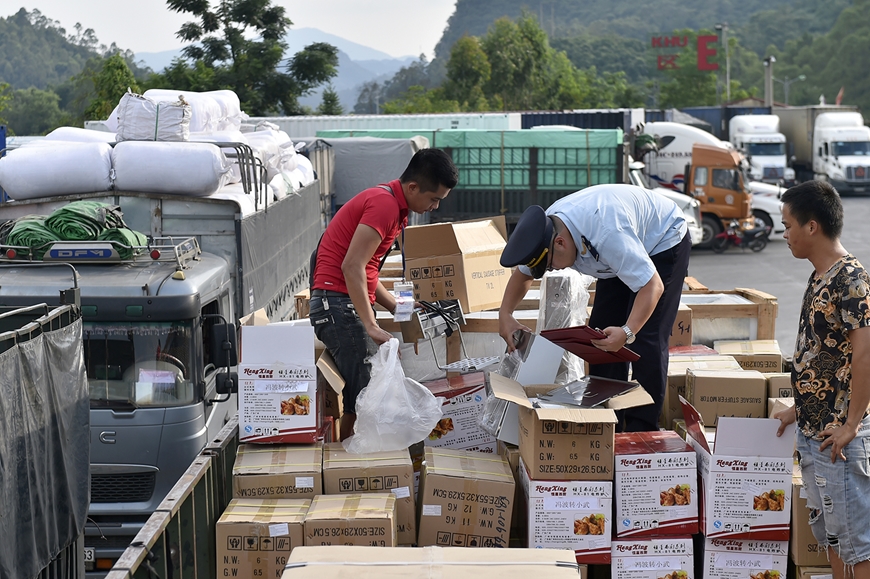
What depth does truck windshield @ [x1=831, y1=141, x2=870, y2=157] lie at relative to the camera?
37000 millimetres

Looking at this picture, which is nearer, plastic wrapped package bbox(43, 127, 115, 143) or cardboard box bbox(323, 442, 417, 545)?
cardboard box bbox(323, 442, 417, 545)

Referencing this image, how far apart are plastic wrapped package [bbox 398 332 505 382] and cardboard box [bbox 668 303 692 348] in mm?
1079

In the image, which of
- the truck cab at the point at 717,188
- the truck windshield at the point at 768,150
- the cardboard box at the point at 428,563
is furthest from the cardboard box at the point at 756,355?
the truck windshield at the point at 768,150

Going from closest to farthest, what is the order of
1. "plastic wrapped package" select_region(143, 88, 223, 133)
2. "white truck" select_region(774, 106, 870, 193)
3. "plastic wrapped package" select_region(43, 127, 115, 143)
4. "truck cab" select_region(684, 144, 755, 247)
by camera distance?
1. "plastic wrapped package" select_region(43, 127, 115, 143)
2. "plastic wrapped package" select_region(143, 88, 223, 133)
3. "truck cab" select_region(684, 144, 755, 247)
4. "white truck" select_region(774, 106, 870, 193)

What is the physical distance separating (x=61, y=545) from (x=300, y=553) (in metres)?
1.72

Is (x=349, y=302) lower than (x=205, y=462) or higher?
higher

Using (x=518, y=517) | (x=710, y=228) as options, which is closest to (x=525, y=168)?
(x=710, y=228)

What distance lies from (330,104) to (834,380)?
38.3 meters

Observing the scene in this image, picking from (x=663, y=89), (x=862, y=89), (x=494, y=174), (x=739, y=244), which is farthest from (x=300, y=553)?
(x=862, y=89)

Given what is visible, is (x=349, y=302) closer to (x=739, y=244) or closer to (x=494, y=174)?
(x=494, y=174)

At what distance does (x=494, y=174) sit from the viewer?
17.2 metres

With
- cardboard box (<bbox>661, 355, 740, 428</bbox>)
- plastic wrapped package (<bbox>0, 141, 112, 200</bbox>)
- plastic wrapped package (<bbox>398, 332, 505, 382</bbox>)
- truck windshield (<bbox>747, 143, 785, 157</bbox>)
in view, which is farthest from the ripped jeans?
truck windshield (<bbox>747, 143, 785, 157</bbox>)

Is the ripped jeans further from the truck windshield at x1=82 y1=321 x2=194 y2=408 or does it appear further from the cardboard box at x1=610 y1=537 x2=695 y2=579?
the truck windshield at x1=82 y1=321 x2=194 y2=408

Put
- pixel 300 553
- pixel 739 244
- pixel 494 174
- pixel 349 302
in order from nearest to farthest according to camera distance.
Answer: pixel 300 553, pixel 349 302, pixel 494 174, pixel 739 244
